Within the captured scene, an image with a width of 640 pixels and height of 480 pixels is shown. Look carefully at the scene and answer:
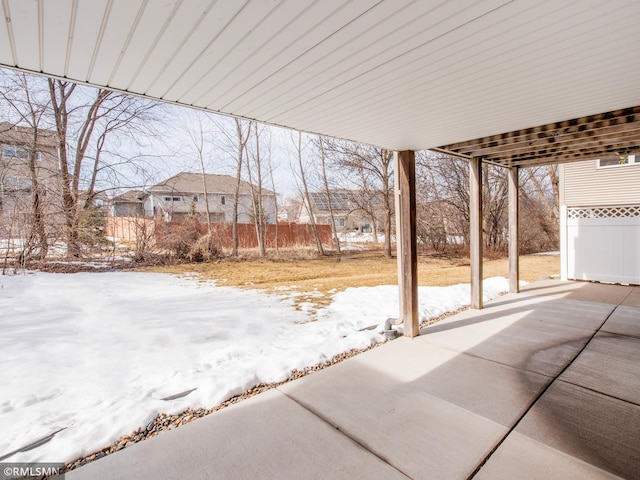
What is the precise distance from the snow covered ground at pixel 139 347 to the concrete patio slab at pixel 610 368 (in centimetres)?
188

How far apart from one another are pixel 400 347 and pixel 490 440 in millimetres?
1543

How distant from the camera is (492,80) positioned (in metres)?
2.17

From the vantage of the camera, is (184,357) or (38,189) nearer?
(184,357)

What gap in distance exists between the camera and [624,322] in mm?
4230

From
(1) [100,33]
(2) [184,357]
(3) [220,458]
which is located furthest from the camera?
(2) [184,357]

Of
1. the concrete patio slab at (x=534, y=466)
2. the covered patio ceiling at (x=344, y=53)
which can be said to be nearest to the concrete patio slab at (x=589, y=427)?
the concrete patio slab at (x=534, y=466)

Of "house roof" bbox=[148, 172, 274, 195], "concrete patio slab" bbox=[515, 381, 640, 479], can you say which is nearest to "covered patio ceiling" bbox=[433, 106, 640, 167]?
A: "concrete patio slab" bbox=[515, 381, 640, 479]

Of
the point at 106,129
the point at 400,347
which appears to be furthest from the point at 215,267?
the point at 400,347

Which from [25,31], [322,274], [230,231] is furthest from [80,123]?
[25,31]

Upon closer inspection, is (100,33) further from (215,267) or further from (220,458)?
(215,267)

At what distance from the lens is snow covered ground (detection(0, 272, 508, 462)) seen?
220 centimetres

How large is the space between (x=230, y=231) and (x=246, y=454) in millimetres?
15017

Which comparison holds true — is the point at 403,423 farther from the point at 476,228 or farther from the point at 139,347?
the point at 476,228

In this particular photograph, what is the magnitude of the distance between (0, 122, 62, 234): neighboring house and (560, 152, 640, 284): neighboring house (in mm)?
13319
